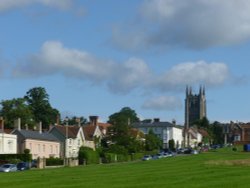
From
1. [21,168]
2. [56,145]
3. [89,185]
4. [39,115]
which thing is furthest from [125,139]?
[89,185]

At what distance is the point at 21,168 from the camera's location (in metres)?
81.5

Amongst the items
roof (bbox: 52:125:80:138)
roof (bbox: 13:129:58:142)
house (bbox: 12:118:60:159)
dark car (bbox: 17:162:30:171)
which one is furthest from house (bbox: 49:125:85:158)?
dark car (bbox: 17:162:30:171)

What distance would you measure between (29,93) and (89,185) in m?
145

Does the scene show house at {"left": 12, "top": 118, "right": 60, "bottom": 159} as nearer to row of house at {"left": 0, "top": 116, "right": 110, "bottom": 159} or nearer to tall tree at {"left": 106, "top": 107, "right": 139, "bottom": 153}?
row of house at {"left": 0, "top": 116, "right": 110, "bottom": 159}

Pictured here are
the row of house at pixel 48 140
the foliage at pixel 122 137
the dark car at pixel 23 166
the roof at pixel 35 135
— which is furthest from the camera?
the foliage at pixel 122 137

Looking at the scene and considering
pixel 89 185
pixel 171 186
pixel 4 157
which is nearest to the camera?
pixel 171 186

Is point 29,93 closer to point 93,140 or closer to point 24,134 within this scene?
point 93,140

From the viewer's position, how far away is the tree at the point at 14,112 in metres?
144

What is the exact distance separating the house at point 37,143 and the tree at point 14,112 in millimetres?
12494

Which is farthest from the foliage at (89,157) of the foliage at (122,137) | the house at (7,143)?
the foliage at (122,137)

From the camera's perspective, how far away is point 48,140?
126500 mm

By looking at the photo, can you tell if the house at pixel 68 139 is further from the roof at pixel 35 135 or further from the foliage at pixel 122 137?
the foliage at pixel 122 137

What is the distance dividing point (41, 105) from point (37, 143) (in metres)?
56.8

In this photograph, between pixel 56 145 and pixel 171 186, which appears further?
pixel 56 145
